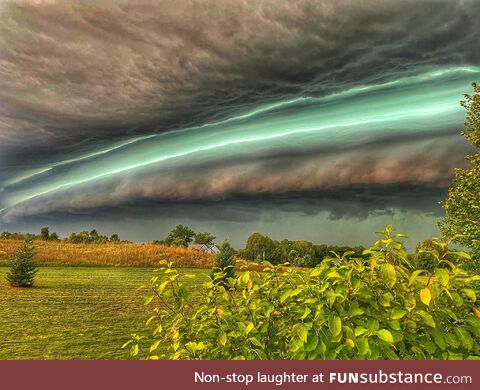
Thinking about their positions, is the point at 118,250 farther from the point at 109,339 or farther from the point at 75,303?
the point at 109,339

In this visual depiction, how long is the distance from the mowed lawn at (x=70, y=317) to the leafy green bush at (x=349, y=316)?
3985 mm

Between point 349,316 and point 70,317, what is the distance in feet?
40.9

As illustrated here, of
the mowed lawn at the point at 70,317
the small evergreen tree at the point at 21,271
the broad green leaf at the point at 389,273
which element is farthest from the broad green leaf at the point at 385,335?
the small evergreen tree at the point at 21,271

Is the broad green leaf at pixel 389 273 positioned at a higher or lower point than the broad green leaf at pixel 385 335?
higher

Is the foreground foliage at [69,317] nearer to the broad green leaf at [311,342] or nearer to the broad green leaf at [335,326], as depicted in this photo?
the broad green leaf at [311,342]

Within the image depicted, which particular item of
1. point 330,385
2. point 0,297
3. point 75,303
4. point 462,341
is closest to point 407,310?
point 462,341

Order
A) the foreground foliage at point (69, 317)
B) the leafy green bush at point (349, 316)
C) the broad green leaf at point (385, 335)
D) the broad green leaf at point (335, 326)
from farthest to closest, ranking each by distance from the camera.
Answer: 1. the foreground foliage at point (69, 317)
2. the leafy green bush at point (349, 316)
3. the broad green leaf at point (335, 326)
4. the broad green leaf at point (385, 335)

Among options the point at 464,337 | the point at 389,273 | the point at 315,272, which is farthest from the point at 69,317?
the point at 464,337

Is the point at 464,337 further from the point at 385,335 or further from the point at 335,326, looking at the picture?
the point at 335,326

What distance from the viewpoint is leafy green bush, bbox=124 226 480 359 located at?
2.87m

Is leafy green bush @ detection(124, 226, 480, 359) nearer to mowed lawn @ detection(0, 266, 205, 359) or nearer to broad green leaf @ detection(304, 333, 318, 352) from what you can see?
broad green leaf @ detection(304, 333, 318, 352)

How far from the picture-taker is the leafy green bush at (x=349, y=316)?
9.41 ft

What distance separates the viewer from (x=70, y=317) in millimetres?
13305

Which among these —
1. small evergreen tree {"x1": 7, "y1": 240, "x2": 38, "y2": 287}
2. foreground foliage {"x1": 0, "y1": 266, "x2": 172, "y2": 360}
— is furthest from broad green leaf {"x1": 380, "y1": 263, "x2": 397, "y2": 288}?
small evergreen tree {"x1": 7, "y1": 240, "x2": 38, "y2": 287}
